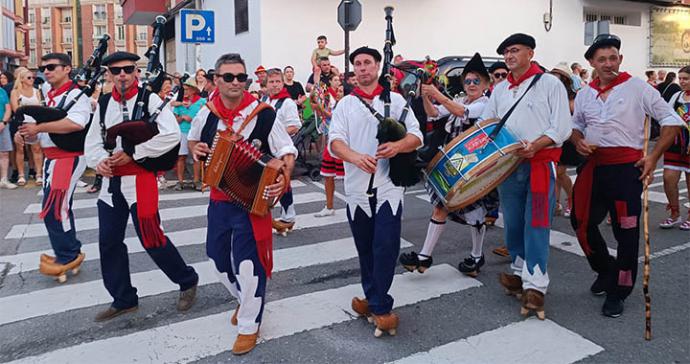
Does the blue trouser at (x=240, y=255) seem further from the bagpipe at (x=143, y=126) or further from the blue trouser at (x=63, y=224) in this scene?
the blue trouser at (x=63, y=224)

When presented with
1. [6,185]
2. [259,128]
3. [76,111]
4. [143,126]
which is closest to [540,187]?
[259,128]

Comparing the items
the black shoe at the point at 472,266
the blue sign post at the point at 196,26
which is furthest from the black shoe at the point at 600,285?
the blue sign post at the point at 196,26

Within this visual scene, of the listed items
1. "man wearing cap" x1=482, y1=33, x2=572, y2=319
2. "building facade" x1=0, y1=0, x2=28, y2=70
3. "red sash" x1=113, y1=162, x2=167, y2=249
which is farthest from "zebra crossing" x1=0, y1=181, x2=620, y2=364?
"building facade" x1=0, y1=0, x2=28, y2=70

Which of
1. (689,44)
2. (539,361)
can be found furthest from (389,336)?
(689,44)

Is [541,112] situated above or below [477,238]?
above

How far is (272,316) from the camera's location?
14.5 feet

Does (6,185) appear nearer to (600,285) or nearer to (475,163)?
(475,163)

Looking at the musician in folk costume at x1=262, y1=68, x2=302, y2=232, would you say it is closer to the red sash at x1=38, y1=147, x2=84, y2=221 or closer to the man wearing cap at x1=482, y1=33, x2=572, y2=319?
the red sash at x1=38, y1=147, x2=84, y2=221

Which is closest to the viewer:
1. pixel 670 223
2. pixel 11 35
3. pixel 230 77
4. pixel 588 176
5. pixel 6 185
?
pixel 230 77

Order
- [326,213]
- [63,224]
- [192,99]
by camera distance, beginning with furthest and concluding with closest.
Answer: [192,99]
[326,213]
[63,224]

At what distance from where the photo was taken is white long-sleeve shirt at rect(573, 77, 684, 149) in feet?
14.1

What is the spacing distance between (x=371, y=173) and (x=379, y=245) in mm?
506

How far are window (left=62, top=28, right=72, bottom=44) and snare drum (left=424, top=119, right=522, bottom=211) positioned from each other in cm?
8608

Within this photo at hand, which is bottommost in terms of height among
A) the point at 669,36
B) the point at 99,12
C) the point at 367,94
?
the point at 367,94
